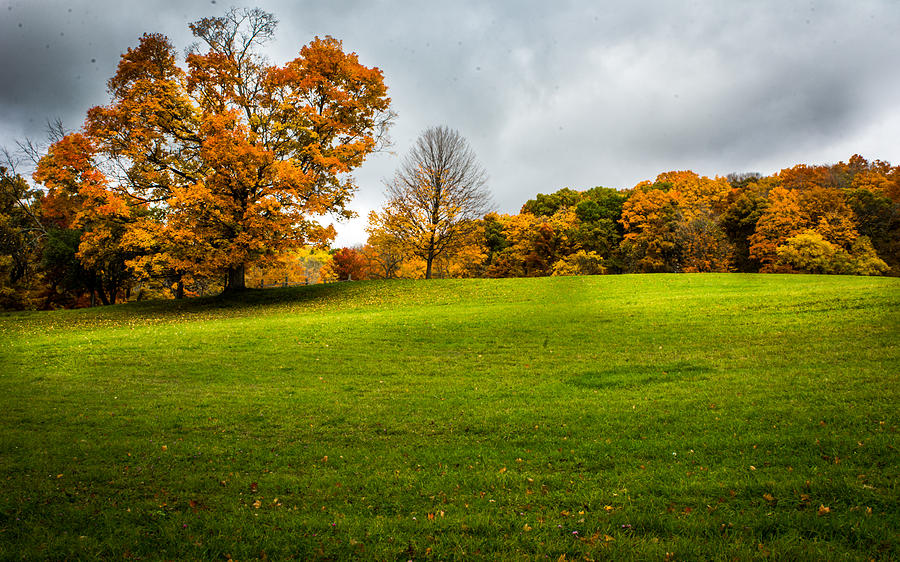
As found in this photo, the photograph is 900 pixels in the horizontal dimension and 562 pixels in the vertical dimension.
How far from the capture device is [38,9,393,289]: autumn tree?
79.4 ft

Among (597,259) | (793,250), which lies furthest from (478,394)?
(597,259)

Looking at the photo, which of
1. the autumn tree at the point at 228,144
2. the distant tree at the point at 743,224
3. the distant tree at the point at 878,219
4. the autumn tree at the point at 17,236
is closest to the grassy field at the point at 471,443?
the autumn tree at the point at 228,144

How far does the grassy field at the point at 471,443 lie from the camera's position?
4.70 metres

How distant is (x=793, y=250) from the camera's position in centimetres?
3559

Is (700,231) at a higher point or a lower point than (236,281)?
higher

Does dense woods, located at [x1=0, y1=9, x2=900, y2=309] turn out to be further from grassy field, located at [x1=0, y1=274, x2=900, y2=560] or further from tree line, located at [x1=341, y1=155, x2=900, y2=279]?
grassy field, located at [x1=0, y1=274, x2=900, y2=560]

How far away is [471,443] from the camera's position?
24.7ft

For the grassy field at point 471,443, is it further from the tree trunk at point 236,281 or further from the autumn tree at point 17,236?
the autumn tree at point 17,236

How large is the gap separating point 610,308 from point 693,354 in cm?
820

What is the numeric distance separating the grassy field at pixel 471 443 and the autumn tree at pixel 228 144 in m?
9.09

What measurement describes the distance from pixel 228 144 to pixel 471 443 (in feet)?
71.5

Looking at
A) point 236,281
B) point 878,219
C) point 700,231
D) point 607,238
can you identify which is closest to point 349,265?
point 607,238

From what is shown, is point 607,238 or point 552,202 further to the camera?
point 552,202

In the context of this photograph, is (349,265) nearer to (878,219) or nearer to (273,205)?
(273,205)
